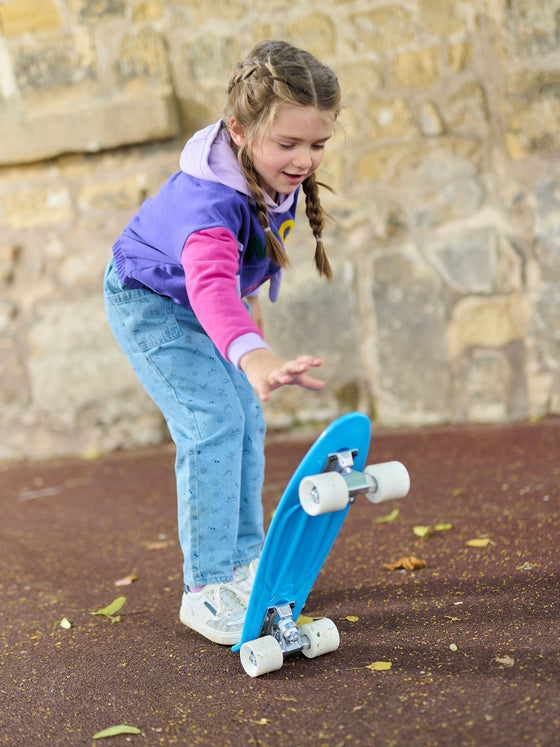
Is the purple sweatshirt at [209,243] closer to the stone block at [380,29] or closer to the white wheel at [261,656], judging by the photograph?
the white wheel at [261,656]

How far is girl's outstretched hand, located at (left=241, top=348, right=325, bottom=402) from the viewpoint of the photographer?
3.89 ft

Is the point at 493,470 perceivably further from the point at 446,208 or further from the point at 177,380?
the point at 177,380

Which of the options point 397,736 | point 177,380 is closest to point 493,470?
Answer: point 177,380

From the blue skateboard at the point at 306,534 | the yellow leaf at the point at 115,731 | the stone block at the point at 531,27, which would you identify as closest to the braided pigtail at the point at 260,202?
the blue skateboard at the point at 306,534

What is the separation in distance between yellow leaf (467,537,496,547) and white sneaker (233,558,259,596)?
0.60 meters

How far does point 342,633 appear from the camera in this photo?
5.32ft

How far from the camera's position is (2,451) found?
148 inches

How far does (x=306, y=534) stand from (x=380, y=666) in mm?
275

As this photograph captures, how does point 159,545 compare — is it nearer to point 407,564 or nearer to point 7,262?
point 407,564

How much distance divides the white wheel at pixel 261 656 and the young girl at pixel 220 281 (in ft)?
0.52

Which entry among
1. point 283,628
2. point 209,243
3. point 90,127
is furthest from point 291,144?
point 90,127

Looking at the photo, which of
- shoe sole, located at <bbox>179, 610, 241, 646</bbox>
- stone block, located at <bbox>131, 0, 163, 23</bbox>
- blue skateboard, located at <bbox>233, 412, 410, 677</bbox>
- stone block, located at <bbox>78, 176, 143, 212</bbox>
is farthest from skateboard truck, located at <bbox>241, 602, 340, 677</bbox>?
stone block, located at <bbox>131, 0, 163, 23</bbox>

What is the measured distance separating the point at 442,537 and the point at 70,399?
2113 mm

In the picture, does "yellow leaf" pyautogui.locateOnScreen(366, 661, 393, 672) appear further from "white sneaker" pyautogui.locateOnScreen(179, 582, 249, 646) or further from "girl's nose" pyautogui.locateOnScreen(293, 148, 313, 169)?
"girl's nose" pyautogui.locateOnScreen(293, 148, 313, 169)
